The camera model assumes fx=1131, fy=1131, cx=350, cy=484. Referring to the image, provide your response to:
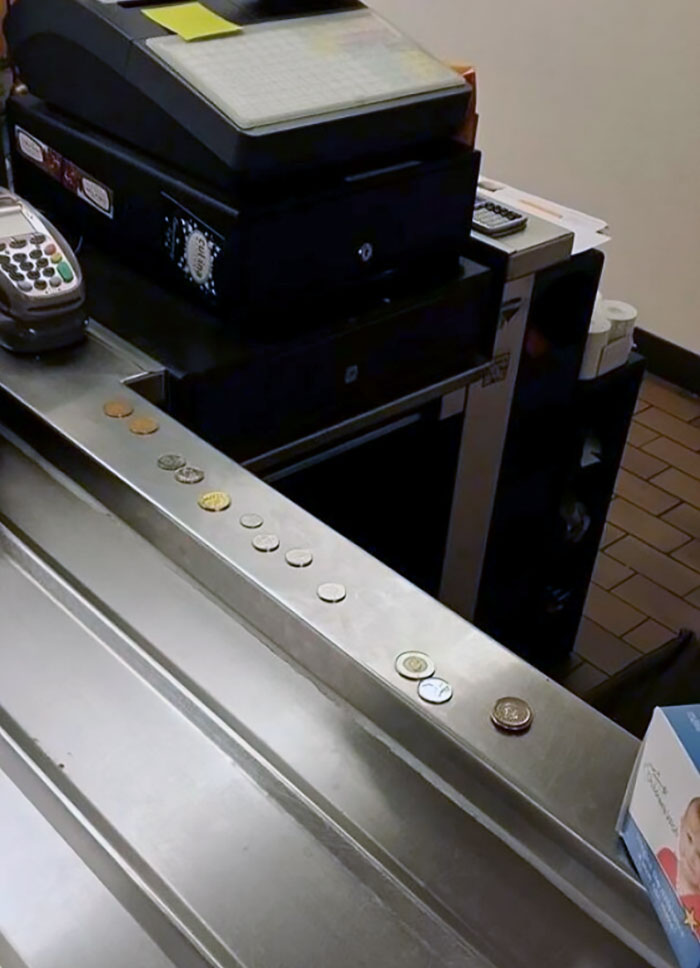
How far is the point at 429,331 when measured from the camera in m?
1.38

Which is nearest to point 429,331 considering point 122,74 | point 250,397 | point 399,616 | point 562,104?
point 250,397

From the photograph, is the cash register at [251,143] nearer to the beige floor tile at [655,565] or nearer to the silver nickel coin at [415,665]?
the silver nickel coin at [415,665]

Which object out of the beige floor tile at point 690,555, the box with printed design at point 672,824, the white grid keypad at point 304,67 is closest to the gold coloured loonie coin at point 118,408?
the white grid keypad at point 304,67

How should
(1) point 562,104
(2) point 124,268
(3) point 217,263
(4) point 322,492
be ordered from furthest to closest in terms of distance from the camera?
(1) point 562,104
(4) point 322,492
(2) point 124,268
(3) point 217,263

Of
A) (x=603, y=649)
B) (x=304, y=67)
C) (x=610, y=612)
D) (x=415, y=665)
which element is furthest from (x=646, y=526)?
(x=415, y=665)

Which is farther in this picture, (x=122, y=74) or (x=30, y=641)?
(x=122, y=74)

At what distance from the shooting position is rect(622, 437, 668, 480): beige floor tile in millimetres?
2590

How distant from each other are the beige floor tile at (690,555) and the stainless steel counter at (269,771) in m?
1.56

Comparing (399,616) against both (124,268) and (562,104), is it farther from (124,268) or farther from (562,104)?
(562,104)

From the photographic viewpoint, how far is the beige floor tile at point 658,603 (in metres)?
2.16

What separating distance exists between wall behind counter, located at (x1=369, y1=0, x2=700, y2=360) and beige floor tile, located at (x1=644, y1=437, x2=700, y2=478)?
302 mm

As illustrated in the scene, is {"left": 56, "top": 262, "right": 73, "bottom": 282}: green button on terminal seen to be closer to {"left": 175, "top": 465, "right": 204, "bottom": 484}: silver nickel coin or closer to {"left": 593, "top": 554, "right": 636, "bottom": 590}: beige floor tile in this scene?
{"left": 175, "top": 465, "right": 204, "bottom": 484}: silver nickel coin

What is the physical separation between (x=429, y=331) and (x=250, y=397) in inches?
10.9

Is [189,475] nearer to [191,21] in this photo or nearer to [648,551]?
[191,21]
